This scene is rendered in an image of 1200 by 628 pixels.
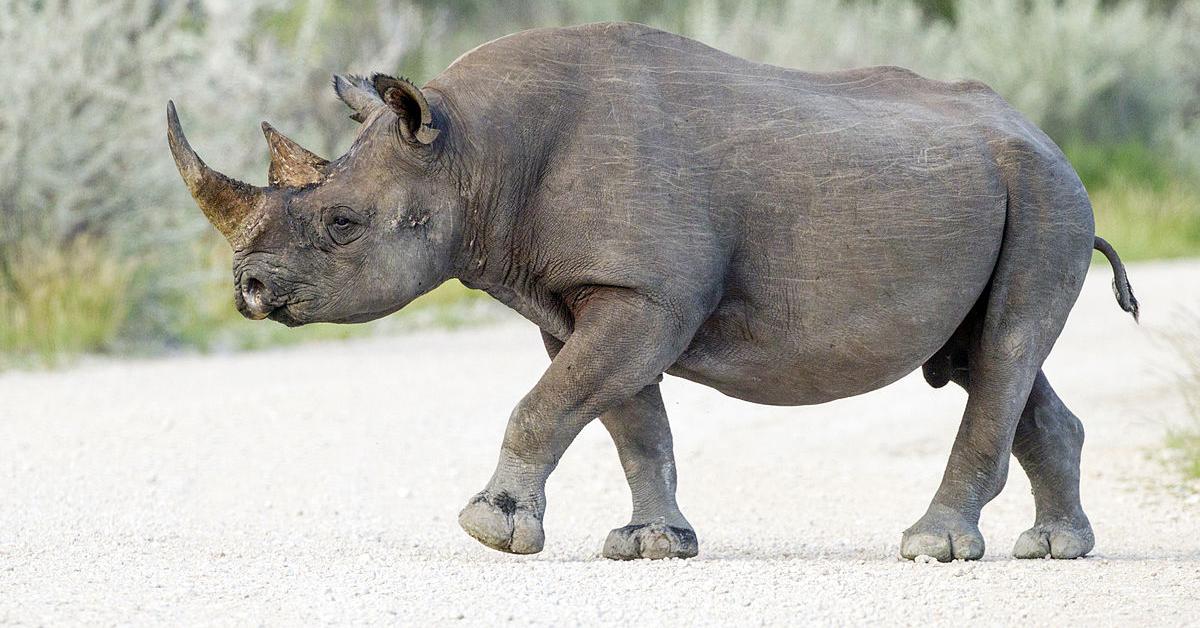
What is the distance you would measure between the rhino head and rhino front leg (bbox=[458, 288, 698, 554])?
Answer: 0.48m

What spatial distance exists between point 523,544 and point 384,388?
573 cm

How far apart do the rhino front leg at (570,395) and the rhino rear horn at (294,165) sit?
2.87 ft

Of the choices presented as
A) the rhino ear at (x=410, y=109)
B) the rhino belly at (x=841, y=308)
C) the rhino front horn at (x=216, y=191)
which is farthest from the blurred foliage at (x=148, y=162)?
the rhino belly at (x=841, y=308)

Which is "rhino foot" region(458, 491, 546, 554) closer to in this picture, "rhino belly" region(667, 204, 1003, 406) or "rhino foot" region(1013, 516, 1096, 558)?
"rhino belly" region(667, 204, 1003, 406)

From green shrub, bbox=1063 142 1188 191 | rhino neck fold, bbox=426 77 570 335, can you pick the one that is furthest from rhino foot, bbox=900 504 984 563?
green shrub, bbox=1063 142 1188 191

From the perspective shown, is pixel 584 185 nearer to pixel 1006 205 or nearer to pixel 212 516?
pixel 1006 205

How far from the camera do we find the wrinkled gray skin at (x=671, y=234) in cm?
493

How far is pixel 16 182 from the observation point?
12.0m

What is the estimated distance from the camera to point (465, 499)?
775 centimetres

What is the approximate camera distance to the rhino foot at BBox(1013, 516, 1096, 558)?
588 cm

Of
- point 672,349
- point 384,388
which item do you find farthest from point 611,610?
point 384,388

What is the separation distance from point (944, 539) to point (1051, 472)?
2.13 ft

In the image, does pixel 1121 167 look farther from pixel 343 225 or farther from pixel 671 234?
pixel 343 225

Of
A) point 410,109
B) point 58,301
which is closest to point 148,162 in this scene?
point 58,301
